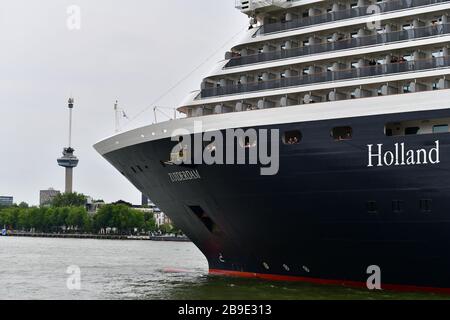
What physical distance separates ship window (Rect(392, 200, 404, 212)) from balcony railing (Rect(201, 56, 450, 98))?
4.80 metres

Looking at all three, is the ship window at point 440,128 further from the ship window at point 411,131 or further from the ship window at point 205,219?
the ship window at point 205,219

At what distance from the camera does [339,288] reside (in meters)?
29.8

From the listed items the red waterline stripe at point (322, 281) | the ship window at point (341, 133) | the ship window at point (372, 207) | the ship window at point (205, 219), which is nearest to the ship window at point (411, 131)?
the ship window at point (341, 133)

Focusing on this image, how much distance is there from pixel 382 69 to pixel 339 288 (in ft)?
26.8

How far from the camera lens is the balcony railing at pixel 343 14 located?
3005cm

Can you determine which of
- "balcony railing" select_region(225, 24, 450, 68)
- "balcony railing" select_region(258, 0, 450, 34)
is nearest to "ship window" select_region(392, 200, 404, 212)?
"balcony railing" select_region(225, 24, 450, 68)

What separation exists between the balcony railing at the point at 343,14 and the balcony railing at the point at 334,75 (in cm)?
252

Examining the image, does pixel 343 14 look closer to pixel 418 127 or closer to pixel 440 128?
pixel 418 127

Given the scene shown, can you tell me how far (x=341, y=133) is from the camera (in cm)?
2861

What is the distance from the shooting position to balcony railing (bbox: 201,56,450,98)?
28428mm

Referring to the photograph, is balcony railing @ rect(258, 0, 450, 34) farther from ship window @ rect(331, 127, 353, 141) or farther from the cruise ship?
ship window @ rect(331, 127, 353, 141)

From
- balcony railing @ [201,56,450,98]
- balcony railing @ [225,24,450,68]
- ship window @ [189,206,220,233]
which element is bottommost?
ship window @ [189,206,220,233]

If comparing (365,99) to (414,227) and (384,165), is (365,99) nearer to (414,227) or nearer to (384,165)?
(384,165)

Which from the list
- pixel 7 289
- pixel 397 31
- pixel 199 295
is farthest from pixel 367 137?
pixel 7 289
